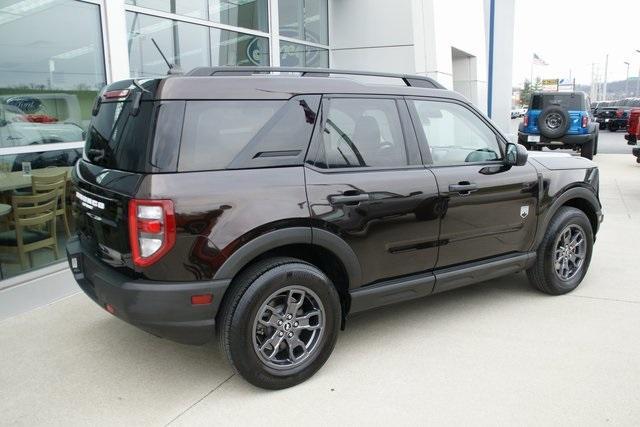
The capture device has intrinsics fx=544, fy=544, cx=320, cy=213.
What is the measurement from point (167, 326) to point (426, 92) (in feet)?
7.75

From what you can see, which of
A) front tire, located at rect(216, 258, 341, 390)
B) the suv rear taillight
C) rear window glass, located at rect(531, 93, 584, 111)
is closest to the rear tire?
rear window glass, located at rect(531, 93, 584, 111)

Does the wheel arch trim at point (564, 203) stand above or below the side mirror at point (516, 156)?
below

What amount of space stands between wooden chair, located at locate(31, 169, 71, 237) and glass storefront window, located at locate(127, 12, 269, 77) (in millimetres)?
1840

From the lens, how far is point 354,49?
11672 mm

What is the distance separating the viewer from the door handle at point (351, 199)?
10.6ft

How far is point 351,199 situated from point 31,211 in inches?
132

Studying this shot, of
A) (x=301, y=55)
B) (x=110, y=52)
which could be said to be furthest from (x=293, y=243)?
(x=301, y=55)

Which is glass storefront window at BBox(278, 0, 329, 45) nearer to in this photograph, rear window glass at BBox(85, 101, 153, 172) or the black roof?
the black roof

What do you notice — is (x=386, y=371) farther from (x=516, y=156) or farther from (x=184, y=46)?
(x=184, y=46)

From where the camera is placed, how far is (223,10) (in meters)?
8.24

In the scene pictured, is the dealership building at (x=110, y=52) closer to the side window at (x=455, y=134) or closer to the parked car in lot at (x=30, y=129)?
the parked car in lot at (x=30, y=129)

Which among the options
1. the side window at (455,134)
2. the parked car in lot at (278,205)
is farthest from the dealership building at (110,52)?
the side window at (455,134)

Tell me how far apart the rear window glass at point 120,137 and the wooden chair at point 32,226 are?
1.91 meters

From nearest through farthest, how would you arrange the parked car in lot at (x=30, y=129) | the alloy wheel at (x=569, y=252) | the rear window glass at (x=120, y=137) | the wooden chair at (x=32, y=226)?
1. the rear window glass at (x=120, y=137)
2. the alloy wheel at (x=569, y=252)
3. the parked car in lot at (x=30, y=129)
4. the wooden chair at (x=32, y=226)
